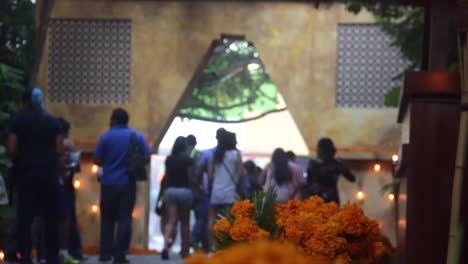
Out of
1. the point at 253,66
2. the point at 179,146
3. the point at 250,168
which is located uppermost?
the point at 253,66

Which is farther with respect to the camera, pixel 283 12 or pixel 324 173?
pixel 283 12

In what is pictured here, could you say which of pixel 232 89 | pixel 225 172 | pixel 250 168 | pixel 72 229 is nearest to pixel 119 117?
pixel 225 172

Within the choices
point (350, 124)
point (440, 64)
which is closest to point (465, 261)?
point (440, 64)

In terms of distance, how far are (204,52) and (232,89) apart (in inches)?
379

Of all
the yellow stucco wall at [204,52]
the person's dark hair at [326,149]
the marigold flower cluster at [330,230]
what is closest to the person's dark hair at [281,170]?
the person's dark hair at [326,149]

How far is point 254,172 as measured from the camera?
64.2ft

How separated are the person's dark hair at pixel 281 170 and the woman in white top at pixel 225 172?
64 cm

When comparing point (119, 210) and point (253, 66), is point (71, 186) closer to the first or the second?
point (119, 210)

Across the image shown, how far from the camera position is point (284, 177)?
15.0 meters

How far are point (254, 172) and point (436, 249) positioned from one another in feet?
38.1

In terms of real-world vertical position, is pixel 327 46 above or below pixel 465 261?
above

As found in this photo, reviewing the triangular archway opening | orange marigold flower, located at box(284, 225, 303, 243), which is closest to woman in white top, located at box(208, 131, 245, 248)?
orange marigold flower, located at box(284, 225, 303, 243)

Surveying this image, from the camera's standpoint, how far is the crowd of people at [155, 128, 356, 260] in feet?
46.5

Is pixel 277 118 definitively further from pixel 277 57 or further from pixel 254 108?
→ pixel 277 57
